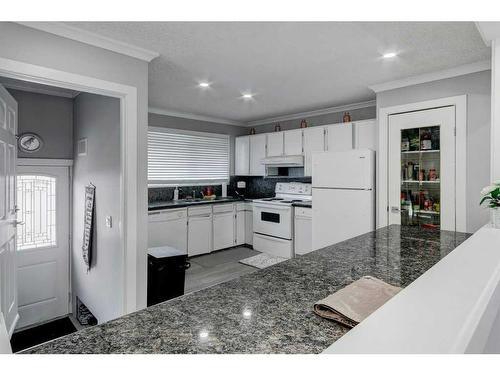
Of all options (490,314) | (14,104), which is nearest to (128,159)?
(14,104)

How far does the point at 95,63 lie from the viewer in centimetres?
224

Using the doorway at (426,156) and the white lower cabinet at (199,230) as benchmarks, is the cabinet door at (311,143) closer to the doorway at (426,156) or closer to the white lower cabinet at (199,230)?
the doorway at (426,156)

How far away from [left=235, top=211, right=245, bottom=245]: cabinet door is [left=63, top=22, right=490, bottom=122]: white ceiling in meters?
2.24

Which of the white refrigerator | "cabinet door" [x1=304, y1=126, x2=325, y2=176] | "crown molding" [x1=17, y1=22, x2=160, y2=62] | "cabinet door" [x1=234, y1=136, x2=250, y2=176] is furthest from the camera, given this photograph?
"cabinet door" [x1=234, y1=136, x2=250, y2=176]

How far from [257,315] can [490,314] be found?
0.64 m

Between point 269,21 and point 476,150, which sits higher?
point 269,21

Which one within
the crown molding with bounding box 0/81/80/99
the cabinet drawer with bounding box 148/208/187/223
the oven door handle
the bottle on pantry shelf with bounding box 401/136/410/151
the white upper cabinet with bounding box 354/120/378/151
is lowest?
the cabinet drawer with bounding box 148/208/187/223

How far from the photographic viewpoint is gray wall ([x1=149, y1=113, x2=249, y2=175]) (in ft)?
16.2

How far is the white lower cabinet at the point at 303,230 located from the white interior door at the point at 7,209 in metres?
3.45

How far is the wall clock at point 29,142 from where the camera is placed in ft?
11.0

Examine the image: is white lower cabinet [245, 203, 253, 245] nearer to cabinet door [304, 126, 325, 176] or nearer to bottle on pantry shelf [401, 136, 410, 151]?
cabinet door [304, 126, 325, 176]

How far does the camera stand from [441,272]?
3.30 ft

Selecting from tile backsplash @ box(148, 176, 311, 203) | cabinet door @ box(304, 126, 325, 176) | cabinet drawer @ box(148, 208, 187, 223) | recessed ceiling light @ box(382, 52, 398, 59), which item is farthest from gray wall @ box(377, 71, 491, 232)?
cabinet drawer @ box(148, 208, 187, 223)

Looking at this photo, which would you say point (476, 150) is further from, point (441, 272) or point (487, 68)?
point (441, 272)
